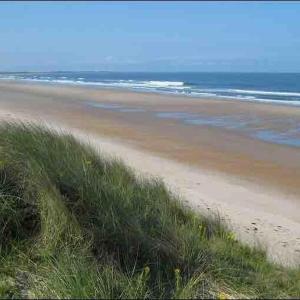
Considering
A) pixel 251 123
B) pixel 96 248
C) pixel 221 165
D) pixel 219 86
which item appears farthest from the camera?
pixel 219 86

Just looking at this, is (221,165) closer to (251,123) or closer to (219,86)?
(251,123)

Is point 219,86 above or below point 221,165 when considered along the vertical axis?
above

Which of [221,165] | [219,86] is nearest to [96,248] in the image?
[221,165]

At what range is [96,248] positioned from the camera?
164 inches

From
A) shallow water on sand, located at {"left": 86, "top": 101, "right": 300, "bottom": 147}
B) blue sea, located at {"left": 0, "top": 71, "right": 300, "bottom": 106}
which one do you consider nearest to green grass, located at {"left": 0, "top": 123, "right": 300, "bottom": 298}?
shallow water on sand, located at {"left": 86, "top": 101, "right": 300, "bottom": 147}

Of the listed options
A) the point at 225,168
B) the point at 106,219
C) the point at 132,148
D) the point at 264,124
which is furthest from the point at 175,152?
the point at 106,219

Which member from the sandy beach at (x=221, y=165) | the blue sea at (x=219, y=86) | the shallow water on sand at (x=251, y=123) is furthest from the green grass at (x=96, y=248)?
the blue sea at (x=219, y=86)

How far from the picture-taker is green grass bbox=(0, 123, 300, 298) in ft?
12.3

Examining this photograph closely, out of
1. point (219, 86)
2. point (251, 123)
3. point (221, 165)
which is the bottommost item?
point (221, 165)

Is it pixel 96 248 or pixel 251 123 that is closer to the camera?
pixel 96 248

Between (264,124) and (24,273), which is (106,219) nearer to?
(24,273)

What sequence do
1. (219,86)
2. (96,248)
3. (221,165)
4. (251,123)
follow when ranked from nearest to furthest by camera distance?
1. (96,248)
2. (221,165)
3. (251,123)
4. (219,86)

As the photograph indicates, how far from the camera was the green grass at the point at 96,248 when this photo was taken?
12.3 ft

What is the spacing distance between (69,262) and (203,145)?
10.5 meters
